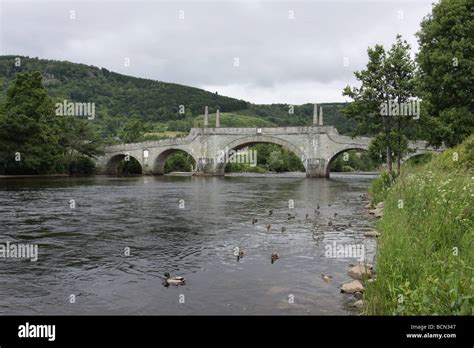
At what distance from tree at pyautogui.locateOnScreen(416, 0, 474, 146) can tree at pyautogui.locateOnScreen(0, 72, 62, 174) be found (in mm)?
37221

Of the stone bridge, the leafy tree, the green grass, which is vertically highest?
the green grass

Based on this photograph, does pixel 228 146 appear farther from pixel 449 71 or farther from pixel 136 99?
pixel 136 99

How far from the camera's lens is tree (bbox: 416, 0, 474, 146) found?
2834 centimetres

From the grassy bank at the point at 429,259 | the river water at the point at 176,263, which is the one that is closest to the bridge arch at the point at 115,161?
the river water at the point at 176,263

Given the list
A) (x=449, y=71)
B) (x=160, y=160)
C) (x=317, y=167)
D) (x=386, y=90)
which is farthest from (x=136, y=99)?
(x=386, y=90)

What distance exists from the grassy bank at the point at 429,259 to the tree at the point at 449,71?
19278 mm

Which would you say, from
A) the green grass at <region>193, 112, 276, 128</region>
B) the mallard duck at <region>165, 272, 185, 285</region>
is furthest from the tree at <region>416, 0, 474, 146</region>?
the green grass at <region>193, 112, 276, 128</region>

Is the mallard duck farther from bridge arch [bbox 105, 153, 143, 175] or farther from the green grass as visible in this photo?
the green grass

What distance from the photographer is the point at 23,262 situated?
31.5ft

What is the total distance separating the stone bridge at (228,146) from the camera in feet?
193

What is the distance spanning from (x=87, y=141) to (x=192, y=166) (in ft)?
73.8

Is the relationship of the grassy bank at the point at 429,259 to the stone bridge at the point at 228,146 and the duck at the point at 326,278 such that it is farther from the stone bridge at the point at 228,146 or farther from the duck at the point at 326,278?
the stone bridge at the point at 228,146
